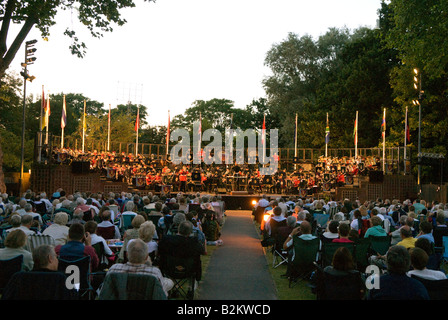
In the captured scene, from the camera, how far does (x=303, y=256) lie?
318 inches

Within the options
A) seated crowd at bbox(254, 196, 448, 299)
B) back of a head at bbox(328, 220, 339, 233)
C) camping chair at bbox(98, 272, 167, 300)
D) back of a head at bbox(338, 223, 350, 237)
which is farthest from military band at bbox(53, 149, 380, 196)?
camping chair at bbox(98, 272, 167, 300)

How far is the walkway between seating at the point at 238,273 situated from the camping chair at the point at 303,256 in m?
0.51

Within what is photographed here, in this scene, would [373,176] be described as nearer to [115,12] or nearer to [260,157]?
[260,157]

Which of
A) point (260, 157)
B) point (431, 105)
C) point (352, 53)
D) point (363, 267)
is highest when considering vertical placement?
point (352, 53)

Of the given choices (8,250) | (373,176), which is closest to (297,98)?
(373,176)

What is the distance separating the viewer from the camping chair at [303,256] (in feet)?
26.2

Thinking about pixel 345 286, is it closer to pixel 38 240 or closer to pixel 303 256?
pixel 303 256

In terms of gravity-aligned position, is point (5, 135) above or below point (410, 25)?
below

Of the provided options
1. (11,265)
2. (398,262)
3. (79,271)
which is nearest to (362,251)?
(398,262)

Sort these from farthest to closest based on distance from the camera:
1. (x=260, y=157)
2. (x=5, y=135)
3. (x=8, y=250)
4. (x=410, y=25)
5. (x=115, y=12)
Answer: (x=5, y=135)
(x=260, y=157)
(x=410, y=25)
(x=115, y=12)
(x=8, y=250)

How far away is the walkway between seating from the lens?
24.9ft
